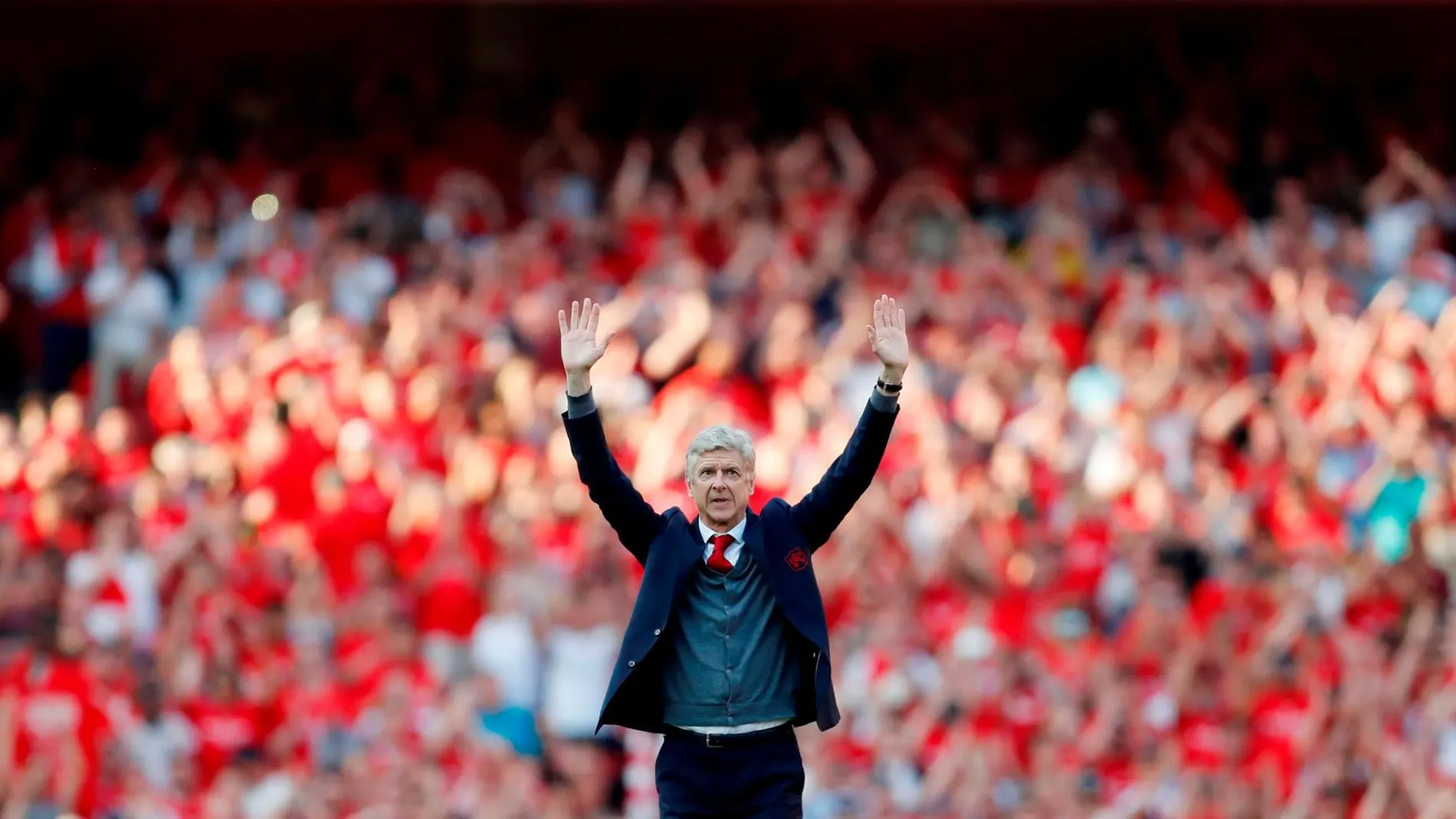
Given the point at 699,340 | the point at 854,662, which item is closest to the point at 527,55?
the point at 699,340

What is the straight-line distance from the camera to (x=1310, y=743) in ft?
40.4

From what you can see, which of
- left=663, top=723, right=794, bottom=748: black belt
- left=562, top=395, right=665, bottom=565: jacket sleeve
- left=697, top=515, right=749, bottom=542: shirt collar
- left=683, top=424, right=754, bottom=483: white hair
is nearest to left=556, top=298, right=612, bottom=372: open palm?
left=562, top=395, right=665, bottom=565: jacket sleeve

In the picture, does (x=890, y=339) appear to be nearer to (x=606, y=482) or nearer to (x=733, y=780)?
(x=606, y=482)

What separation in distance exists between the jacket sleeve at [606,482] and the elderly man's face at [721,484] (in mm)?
168

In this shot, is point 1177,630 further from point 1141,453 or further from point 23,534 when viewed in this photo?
point 23,534

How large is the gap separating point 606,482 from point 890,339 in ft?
2.86

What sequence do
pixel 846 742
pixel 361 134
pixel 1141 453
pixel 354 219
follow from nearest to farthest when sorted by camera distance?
1. pixel 846 742
2. pixel 1141 453
3. pixel 354 219
4. pixel 361 134

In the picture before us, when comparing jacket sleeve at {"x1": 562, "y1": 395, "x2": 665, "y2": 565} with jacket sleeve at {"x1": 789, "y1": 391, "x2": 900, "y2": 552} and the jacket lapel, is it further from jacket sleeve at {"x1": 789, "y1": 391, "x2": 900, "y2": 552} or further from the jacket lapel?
jacket sleeve at {"x1": 789, "y1": 391, "x2": 900, "y2": 552}

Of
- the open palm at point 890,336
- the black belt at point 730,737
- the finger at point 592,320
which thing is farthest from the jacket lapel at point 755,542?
the finger at point 592,320

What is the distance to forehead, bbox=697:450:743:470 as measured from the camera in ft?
20.3

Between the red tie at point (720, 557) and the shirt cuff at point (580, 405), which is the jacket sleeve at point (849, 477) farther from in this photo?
the shirt cuff at point (580, 405)

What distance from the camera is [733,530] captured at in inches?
251

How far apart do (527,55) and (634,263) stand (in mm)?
4977

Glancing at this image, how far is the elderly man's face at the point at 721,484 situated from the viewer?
6203 mm
